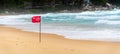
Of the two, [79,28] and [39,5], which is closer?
[79,28]

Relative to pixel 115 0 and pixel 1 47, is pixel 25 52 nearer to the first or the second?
pixel 1 47

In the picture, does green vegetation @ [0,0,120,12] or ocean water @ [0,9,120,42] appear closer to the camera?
ocean water @ [0,9,120,42]

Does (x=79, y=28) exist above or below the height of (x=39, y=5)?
above

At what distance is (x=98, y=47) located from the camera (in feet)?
29.3

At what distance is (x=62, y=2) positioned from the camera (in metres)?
42.9

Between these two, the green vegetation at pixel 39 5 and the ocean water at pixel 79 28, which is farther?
the green vegetation at pixel 39 5

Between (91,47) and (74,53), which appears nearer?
(74,53)

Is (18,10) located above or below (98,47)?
below

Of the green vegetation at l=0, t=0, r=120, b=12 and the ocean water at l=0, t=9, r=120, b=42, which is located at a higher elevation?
the ocean water at l=0, t=9, r=120, b=42

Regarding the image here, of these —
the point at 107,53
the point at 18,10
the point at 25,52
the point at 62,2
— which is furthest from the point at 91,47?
the point at 62,2

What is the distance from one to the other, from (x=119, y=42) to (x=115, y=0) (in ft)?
131

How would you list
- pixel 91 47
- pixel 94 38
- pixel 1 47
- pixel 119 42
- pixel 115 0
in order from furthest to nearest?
pixel 115 0 → pixel 94 38 → pixel 119 42 → pixel 91 47 → pixel 1 47

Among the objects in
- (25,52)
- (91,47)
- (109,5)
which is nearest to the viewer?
(25,52)

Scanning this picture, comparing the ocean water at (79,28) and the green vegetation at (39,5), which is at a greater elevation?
the ocean water at (79,28)
